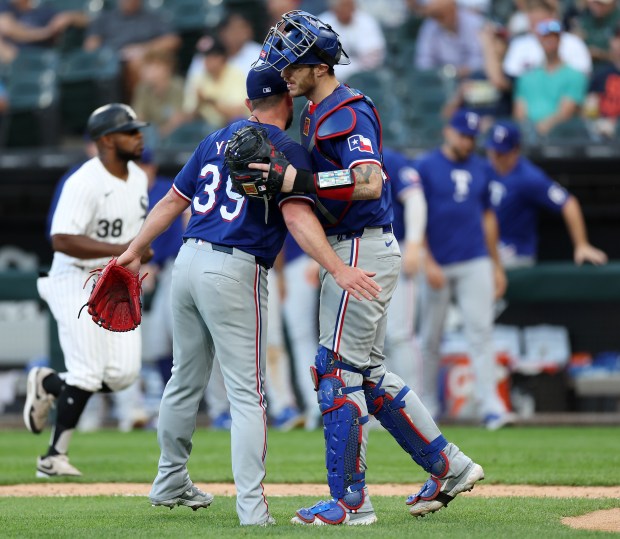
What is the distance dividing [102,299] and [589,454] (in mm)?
3410

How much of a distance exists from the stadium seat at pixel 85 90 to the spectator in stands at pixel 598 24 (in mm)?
4502

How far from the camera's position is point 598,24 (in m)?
11.3

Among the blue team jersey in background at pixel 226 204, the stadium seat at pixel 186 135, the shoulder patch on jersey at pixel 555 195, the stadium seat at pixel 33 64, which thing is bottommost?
the blue team jersey in background at pixel 226 204

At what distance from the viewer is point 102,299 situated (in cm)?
461

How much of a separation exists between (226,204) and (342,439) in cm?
95

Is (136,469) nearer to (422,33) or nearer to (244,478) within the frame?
(244,478)

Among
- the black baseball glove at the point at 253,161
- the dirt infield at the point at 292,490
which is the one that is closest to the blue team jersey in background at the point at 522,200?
the dirt infield at the point at 292,490

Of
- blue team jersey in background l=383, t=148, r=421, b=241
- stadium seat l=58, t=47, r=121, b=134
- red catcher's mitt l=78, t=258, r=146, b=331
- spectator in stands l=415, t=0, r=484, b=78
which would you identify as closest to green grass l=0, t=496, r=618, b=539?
red catcher's mitt l=78, t=258, r=146, b=331

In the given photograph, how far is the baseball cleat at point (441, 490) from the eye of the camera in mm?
4430

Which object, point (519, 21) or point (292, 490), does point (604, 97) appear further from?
point (292, 490)

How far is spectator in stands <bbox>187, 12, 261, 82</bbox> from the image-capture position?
11352 mm

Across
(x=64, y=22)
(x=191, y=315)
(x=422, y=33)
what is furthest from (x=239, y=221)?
(x=64, y=22)

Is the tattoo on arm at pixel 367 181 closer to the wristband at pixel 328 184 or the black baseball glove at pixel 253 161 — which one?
the wristband at pixel 328 184

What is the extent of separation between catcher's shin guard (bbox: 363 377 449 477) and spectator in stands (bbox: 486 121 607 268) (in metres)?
4.51
